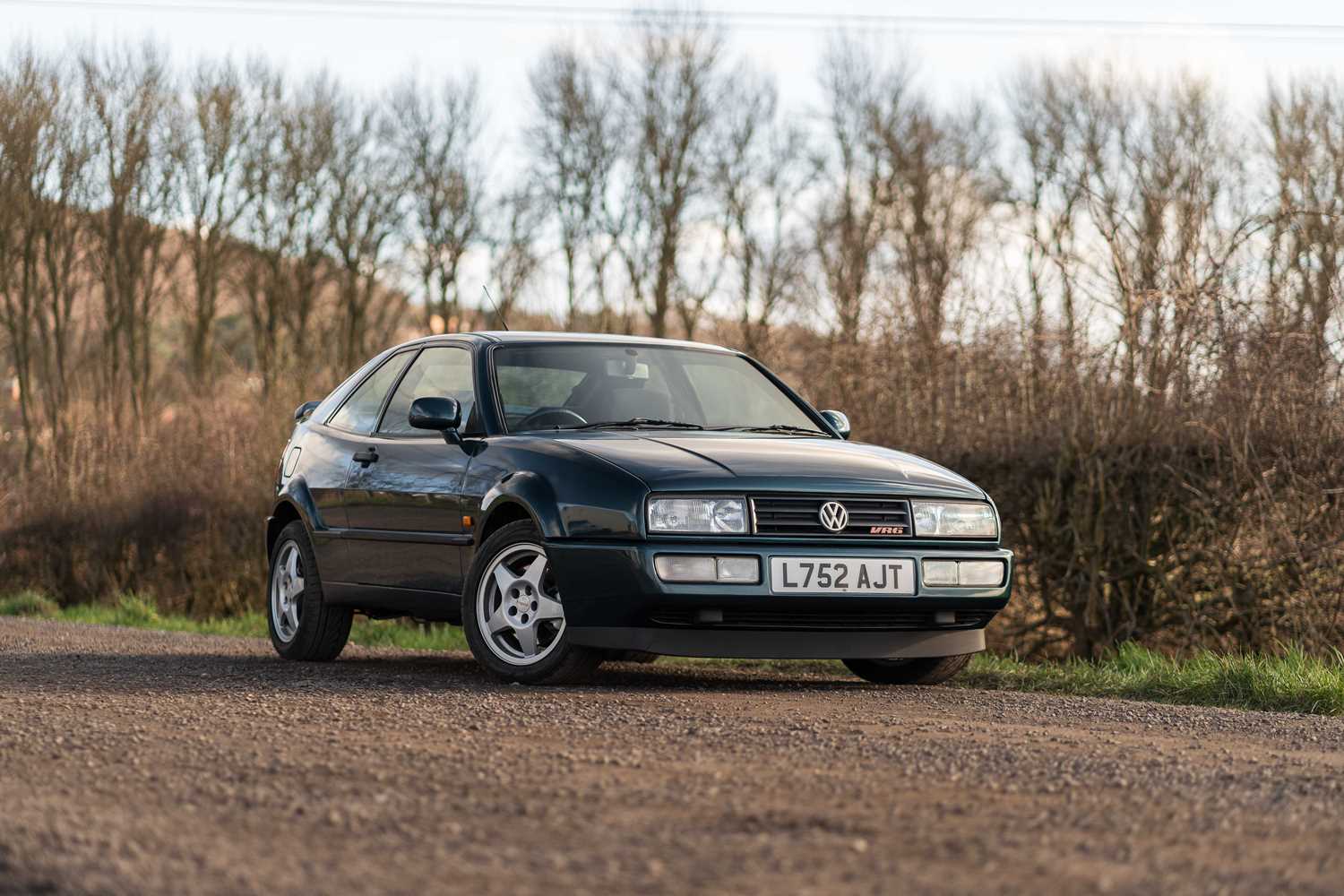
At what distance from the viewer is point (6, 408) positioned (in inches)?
1196

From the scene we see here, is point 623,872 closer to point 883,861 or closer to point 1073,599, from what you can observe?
point 883,861

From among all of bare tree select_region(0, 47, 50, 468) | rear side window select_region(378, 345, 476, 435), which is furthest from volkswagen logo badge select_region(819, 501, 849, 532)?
bare tree select_region(0, 47, 50, 468)

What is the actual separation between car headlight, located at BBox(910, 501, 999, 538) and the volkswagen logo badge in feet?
1.17

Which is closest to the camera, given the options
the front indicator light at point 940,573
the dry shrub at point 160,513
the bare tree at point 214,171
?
the front indicator light at point 940,573

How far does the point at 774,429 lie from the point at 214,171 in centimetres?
2375

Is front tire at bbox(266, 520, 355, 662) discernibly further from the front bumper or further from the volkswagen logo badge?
the volkswagen logo badge

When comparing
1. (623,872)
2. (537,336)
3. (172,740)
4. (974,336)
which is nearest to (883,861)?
(623,872)

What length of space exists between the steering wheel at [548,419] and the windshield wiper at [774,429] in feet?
2.28

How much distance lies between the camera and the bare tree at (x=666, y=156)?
111 ft

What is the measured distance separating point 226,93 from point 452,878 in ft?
91.9

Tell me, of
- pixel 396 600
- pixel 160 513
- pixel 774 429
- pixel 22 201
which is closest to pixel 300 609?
pixel 396 600

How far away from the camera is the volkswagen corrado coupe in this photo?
6.89m

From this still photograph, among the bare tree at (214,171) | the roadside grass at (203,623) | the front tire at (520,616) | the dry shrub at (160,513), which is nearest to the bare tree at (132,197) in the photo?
the bare tree at (214,171)

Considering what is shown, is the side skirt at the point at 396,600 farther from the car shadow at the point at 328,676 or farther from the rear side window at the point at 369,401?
the rear side window at the point at 369,401
